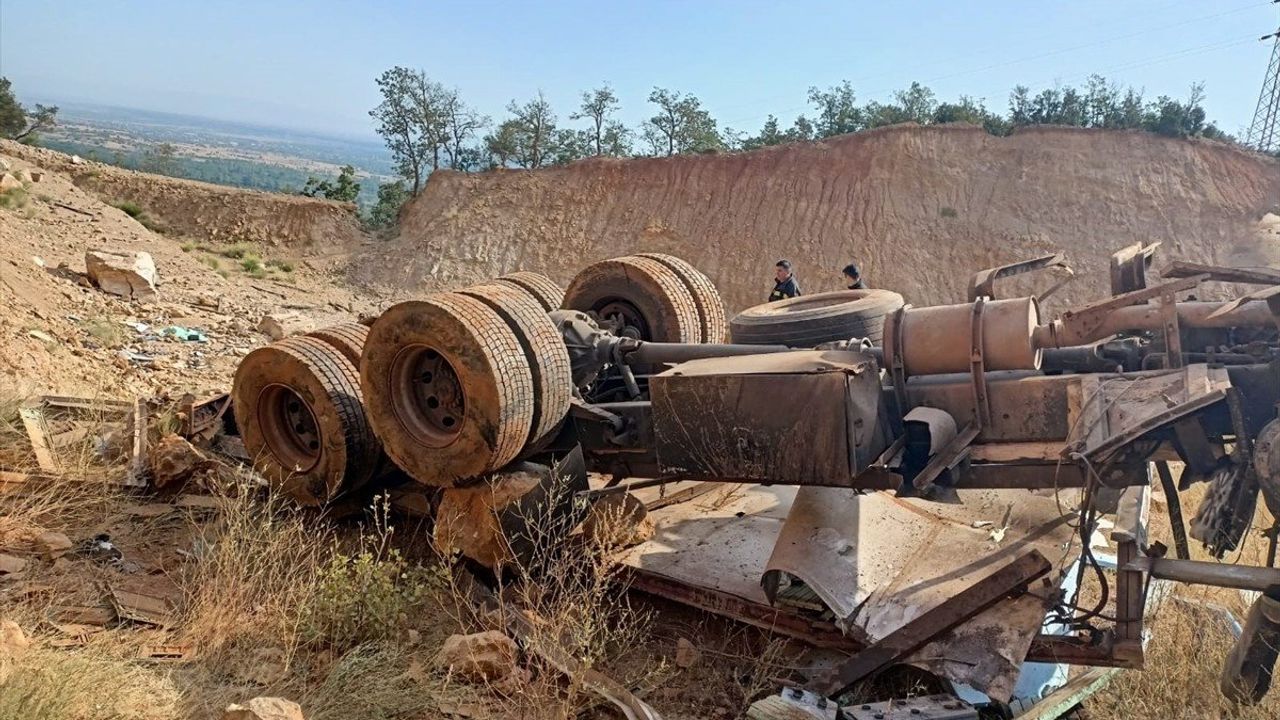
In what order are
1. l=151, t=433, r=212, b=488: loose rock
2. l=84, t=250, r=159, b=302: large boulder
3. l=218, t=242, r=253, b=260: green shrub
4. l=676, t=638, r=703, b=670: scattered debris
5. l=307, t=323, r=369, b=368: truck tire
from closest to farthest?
l=676, t=638, r=703, b=670: scattered debris < l=307, t=323, r=369, b=368: truck tire < l=151, t=433, r=212, b=488: loose rock < l=84, t=250, r=159, b=302: large boulder < l=218, t=242, r=253, b=260: green shrub

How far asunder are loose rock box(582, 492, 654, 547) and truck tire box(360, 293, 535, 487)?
0.67m

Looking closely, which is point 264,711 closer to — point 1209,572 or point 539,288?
point 1209,572

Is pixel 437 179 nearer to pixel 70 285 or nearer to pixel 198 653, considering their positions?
pixel 70 285

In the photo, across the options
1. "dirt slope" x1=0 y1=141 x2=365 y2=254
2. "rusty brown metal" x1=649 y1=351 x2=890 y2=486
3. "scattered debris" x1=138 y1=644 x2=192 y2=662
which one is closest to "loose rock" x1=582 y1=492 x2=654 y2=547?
"rusty brown metal" x1=649 y1=351 x2=890 y2=486

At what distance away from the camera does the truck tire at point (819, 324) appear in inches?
206

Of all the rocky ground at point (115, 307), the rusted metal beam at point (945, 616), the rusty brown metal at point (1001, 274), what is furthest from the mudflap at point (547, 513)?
the rocky ground at point (115, 307)

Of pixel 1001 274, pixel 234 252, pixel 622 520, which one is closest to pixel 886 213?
pixel 234 252

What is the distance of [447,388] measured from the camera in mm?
5137

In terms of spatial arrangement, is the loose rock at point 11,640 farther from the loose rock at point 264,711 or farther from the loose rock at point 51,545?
the loose rock at point 51,545

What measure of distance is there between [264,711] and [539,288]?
3935mm

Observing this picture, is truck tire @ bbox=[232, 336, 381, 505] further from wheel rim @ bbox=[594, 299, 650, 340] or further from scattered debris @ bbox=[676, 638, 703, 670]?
scattered debris @ bbox=[676, 638, 703, 670]

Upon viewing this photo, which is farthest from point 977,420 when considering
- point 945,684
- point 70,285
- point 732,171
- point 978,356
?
point 732,171

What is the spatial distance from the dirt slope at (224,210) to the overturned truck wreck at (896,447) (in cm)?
1898

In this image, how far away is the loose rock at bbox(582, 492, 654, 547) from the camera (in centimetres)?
511
